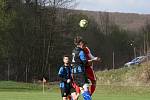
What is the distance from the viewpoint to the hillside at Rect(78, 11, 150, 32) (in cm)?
10979

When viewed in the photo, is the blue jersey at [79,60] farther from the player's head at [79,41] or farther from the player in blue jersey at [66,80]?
the player in blue jersey at [66,80]

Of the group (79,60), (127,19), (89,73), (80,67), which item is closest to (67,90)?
(89,73)

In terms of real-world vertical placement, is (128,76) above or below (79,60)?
below

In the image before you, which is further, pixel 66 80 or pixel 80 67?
A: pixel 66 80

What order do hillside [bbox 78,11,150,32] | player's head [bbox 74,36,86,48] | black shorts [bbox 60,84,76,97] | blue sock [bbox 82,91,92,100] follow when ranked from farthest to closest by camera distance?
hillside [bbox 78,11,150,32]
black shorts [bbox 60,84,76,97]
player's head [bbox 74,36,86,48]
blue sock [bbox 82,91,92,100]

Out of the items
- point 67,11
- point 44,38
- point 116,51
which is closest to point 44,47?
point 44,38

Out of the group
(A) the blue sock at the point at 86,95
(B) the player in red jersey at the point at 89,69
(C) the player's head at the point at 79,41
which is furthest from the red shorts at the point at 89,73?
(C) the player's head at the point at 79,41

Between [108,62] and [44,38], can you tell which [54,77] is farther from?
[108,62]

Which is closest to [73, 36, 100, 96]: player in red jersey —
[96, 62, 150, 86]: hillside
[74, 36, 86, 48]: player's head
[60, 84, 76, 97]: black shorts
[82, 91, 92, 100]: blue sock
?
[74, 36, 86, 48]: player's head

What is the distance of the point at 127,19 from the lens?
12619cm

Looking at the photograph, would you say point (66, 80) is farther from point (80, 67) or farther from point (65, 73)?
point (80, 67)

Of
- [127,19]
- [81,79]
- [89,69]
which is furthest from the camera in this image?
[127,19]

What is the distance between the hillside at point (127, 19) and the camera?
10979 cm

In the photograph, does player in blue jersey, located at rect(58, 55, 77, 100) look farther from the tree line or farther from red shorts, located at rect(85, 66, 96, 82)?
the tree line
